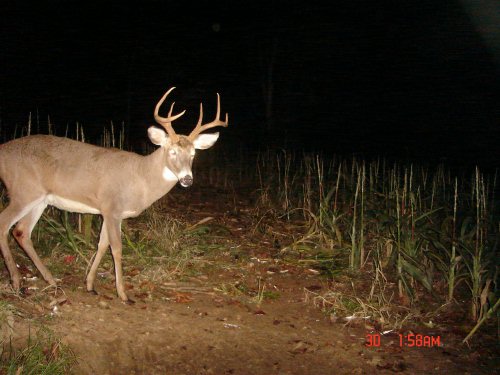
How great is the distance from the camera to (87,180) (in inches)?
231

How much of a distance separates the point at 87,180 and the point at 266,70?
21.9 m

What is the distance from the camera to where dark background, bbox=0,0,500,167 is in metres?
25.2

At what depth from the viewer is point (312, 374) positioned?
15.5 ft

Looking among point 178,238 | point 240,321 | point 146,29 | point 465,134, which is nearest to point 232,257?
point 178,238

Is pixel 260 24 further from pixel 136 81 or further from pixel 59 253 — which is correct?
pixel 59 253

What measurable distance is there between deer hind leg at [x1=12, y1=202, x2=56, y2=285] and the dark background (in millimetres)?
18080

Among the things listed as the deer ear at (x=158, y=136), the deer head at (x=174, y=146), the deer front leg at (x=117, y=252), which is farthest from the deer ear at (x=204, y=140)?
the deer front leg at (x=117, y=252)

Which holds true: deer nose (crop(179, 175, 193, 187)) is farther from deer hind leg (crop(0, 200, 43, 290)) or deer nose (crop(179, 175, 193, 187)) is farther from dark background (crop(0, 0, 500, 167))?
dark background (crop(0, 0, 500, 167))

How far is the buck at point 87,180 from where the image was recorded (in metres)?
5.68

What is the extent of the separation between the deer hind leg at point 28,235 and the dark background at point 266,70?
18.1 meters

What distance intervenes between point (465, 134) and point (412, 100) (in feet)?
15.0

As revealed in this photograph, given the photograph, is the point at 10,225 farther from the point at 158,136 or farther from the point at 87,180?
the point at 158,136
